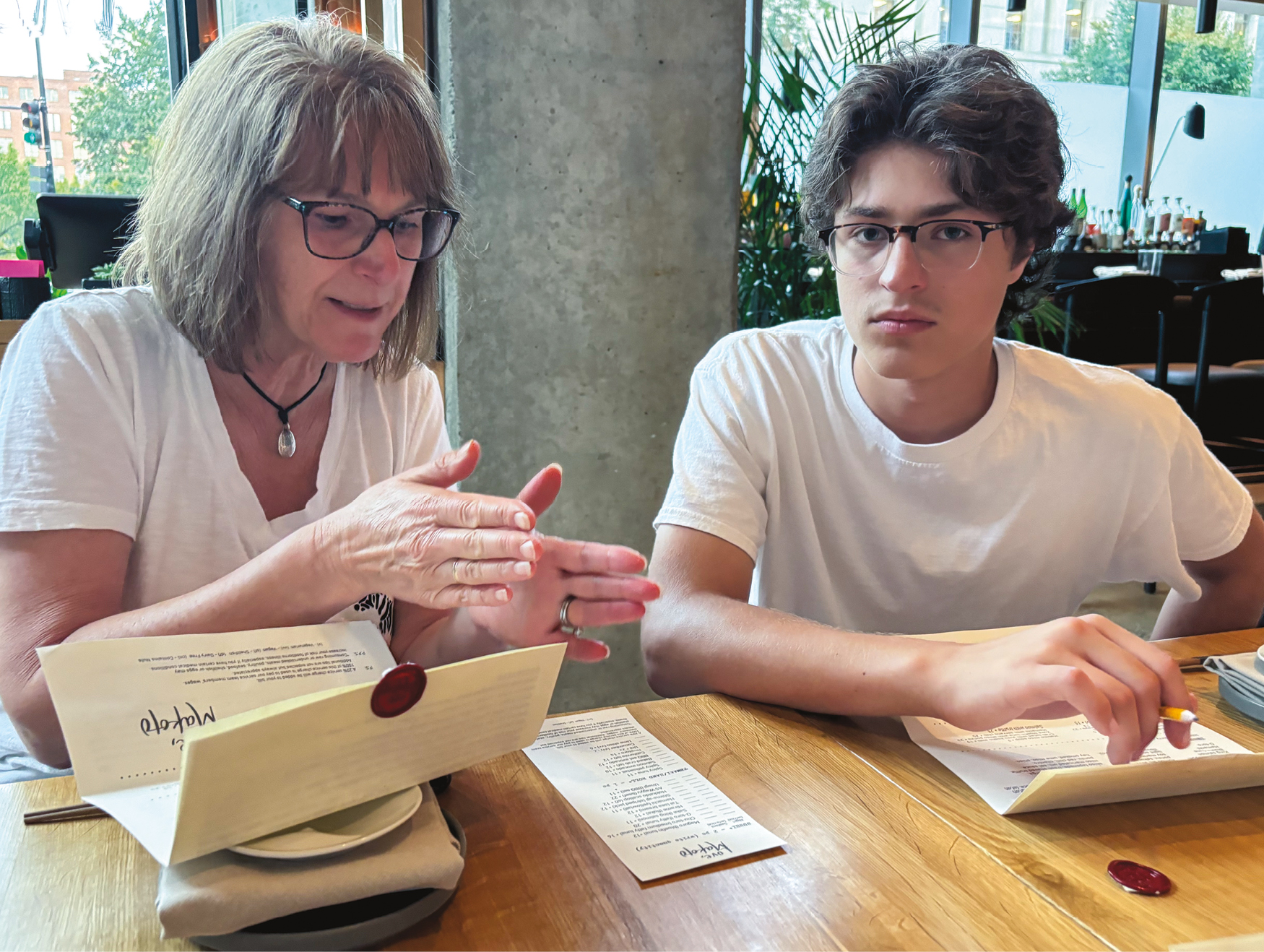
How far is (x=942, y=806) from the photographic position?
0.89 meters

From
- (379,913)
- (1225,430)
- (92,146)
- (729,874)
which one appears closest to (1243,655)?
(729,874)

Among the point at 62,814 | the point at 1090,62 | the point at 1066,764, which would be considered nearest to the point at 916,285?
the point at 1066,764

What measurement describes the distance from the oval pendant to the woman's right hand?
0.40 meters

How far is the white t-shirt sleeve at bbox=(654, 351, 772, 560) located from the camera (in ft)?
4.63

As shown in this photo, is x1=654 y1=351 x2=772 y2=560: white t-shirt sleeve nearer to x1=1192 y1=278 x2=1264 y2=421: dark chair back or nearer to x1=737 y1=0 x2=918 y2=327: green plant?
x1=737 y1=0 x2=918 y2=327: green plant

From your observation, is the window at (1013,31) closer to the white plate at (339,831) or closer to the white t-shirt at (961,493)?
the white t-shirt at (961,493)

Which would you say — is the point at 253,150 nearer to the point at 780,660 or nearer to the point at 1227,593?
the point at 780,660

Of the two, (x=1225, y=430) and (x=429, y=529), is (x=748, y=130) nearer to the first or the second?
(x=429, y=529)

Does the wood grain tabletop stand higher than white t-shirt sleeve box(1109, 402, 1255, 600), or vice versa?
white t-shirt sleeve box(1109, 402, 1255, 600)

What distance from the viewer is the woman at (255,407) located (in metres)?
0.96

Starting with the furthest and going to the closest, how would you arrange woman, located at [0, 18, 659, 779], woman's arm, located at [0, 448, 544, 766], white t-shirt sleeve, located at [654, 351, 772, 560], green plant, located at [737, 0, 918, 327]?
green plant, located at [737, 0, 918, 327]
white t-shirt sleeve, located at [654, 351, 772, 560]
woman, located at [0, 18, 659, 779]
woman's arm, located at [0, 448, 544, 766]

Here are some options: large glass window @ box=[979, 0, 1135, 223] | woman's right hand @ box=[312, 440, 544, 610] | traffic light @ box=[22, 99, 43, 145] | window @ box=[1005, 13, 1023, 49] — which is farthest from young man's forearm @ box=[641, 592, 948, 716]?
large glass window @ box=[979, 0, 1135, 223]

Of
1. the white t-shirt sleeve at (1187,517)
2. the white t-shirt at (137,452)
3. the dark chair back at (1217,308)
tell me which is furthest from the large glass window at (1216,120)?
the white t-shirt at (137,452)

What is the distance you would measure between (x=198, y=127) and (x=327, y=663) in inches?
30.8
